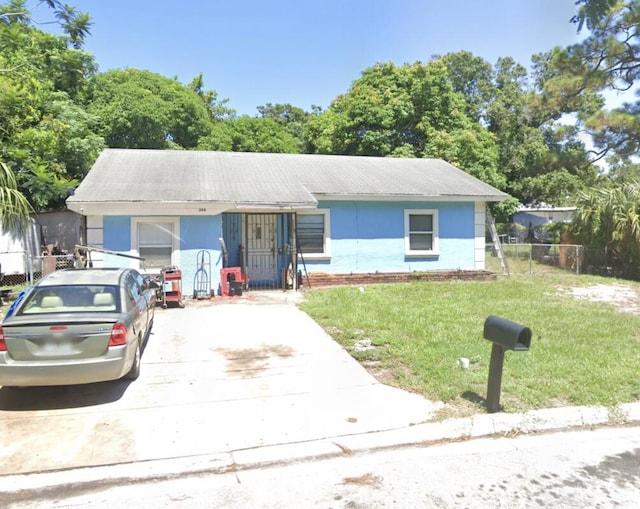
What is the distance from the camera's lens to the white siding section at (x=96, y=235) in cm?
1174

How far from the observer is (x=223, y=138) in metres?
30.4

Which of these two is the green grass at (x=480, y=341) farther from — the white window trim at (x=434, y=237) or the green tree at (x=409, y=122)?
the green tree at (x=409, y=122)

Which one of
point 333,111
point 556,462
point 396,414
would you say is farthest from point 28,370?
point 333,111

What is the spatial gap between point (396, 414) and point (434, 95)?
A: 24865mm

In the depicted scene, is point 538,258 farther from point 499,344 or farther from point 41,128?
point 41,128

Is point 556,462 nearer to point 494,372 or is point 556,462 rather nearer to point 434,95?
point 494,372

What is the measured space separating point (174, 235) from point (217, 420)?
7967mm

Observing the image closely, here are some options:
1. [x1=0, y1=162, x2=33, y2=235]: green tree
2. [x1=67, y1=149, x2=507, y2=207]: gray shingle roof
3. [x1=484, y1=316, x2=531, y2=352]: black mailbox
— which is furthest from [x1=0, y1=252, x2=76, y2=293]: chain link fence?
[x1=484, y1=316, x2=531, y2=352]: black mailbox

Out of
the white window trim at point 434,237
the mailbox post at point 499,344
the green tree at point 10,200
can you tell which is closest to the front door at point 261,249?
the white window trim at point 434,237

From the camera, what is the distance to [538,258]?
18.9 m

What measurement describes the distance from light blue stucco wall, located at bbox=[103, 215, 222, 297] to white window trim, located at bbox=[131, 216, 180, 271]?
50 millimetres

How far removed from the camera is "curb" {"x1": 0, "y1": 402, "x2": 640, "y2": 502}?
385cm

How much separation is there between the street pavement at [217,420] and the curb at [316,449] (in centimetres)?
1

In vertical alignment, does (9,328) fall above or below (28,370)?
above
